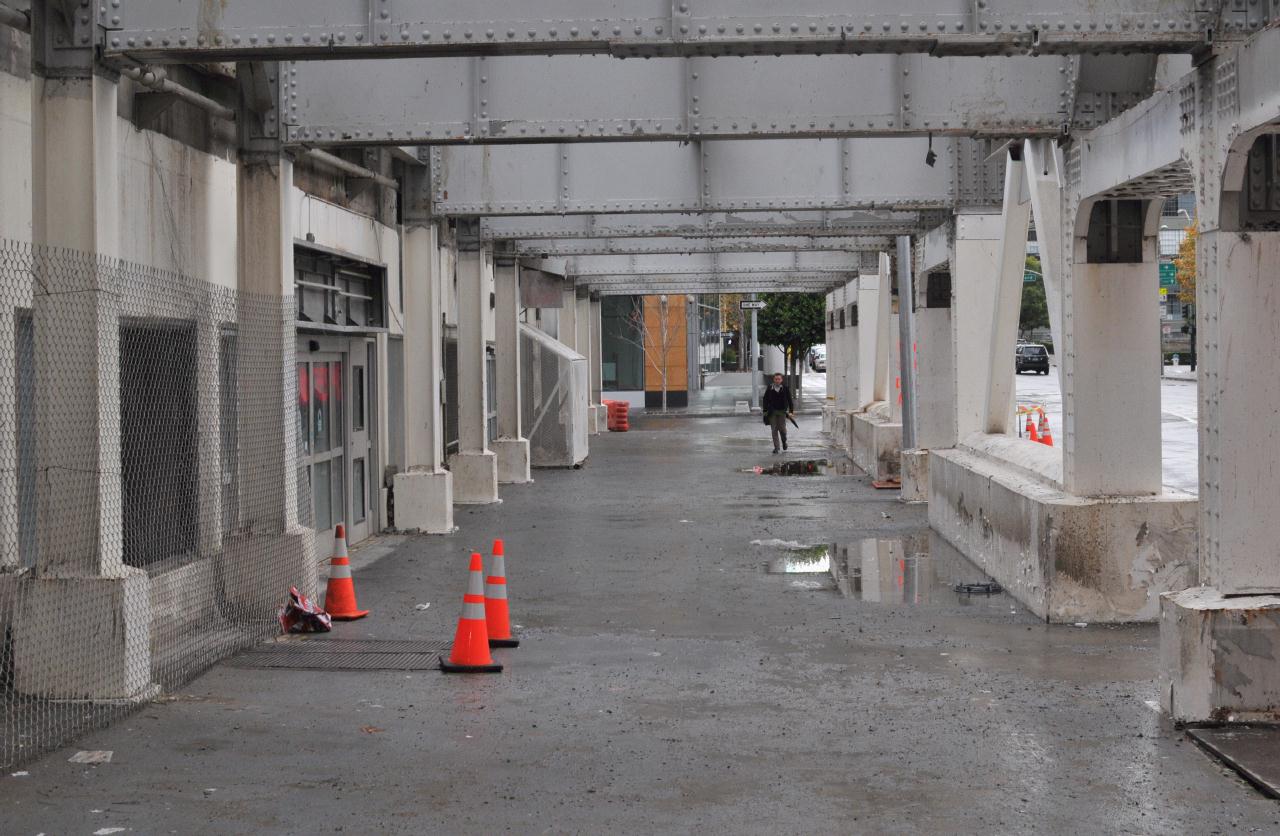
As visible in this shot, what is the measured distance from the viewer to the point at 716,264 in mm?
33625

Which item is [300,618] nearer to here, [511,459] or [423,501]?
[423,501]

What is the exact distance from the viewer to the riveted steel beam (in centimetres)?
2028

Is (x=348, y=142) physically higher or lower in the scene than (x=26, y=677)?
higher

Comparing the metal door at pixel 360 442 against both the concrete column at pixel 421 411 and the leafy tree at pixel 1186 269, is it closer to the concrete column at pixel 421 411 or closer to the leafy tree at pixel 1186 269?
the concrete column at pixel 421 411

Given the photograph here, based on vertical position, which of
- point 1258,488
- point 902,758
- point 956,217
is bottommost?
point 902,758

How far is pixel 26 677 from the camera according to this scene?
28.4 ft

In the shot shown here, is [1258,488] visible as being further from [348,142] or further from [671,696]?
[348,142]

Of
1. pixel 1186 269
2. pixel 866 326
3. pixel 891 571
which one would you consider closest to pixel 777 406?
pixel 866 326

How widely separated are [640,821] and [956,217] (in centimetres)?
1222

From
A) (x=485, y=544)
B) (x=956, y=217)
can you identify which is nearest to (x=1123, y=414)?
(x=956, y=217)

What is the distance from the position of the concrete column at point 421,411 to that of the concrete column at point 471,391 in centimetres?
348

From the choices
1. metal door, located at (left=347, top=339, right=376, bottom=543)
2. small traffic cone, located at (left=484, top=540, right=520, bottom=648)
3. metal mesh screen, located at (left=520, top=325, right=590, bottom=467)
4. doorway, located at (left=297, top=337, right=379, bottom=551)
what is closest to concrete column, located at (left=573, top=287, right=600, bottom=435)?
metal mesh screen, located at (left=520, top=325, right=590, bottom=467)

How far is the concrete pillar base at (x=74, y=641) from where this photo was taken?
339 inches

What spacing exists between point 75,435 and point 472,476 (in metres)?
12.7
